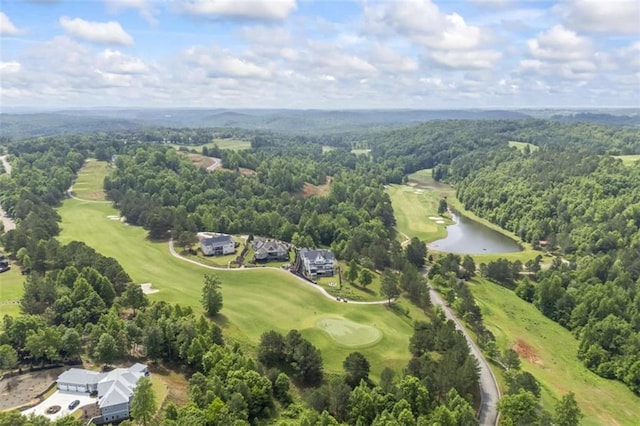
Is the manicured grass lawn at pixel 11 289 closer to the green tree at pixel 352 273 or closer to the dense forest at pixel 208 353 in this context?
the dense forest at pixel 208 353

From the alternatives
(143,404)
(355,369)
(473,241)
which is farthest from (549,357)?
(473,241)

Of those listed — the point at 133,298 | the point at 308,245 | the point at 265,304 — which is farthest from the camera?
the point at 308,245

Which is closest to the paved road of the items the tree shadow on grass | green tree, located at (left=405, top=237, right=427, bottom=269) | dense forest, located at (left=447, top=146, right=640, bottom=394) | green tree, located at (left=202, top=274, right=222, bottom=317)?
dense forest, located at (left=447, top=146, right=640, bottom=394)

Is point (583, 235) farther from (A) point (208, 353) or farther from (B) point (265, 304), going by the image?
(A) point (208, 353)

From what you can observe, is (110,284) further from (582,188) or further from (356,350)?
(582,188)

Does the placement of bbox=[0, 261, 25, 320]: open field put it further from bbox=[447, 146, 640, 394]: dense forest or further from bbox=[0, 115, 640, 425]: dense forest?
bbox=[447, 146, 640, 394]: dense forest

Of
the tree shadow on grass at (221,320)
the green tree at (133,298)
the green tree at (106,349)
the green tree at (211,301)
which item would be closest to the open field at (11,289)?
the green tree at (133,298)
